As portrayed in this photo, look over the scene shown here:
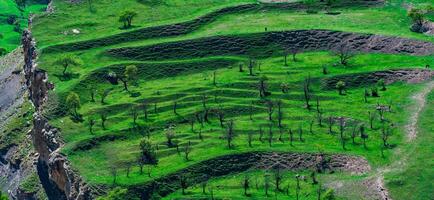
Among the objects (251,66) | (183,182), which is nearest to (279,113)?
(251,66)

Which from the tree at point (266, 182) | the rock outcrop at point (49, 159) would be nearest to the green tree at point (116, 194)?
the rock outcrop at point (49, 159)

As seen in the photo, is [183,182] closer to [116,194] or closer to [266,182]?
[116,194]

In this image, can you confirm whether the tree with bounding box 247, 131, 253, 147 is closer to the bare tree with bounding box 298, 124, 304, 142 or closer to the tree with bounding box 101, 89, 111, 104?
the bare tree with bounding box 298, 124, 304, 142

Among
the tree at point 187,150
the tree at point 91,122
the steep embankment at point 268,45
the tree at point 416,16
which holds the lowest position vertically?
the tree at point 187,150

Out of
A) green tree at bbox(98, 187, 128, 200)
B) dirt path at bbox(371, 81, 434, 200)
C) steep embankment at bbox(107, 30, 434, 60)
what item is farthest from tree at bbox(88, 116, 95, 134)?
dirt path at bbox(371, 81, 434, 200)

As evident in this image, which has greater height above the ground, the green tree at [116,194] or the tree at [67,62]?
Result: the tree at [67,62]

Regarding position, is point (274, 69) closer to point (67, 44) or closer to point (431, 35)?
point (431, 35)

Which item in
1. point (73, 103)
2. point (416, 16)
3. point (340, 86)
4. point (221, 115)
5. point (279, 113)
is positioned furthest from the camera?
point (416, 16)

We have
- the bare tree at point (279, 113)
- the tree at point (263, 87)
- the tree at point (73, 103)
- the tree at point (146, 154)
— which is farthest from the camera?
the tree at point (263, 87)

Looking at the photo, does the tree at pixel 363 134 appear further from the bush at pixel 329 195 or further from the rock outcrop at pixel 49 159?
the rock outcrop at pixel 49 159
